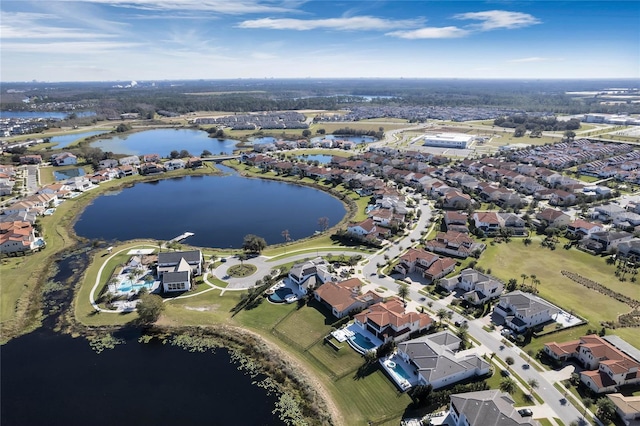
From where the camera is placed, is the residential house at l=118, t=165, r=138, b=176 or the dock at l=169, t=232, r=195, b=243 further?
the residential house at l=118, t=165, r=138, b=176

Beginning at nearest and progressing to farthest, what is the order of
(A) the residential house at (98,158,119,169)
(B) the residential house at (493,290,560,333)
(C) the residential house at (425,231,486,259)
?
(B) the residential house at (493,290,560,333), (C) the residential house at (425,231,486,259), (A) the residential house at (98,158,119,169)

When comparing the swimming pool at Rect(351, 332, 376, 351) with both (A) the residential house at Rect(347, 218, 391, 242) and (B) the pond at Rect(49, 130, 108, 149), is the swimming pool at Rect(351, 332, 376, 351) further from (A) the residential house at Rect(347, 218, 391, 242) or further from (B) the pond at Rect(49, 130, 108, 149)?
(B) the pond at Rect(49, 130, 108, 149)

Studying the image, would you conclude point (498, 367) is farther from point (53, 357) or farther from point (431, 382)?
point (53, 357)

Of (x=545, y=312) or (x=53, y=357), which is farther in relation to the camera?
(x=545, y=312)

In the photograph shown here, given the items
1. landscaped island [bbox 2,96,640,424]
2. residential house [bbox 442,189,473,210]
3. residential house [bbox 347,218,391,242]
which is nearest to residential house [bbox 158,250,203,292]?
landscaped island [bbox 2,96,640,424]

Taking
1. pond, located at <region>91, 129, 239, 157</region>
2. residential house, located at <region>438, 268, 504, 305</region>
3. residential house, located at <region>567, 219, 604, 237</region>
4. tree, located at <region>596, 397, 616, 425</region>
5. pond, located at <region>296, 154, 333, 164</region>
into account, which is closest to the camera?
tree, located at <region>596, 397, 616, 425</region>

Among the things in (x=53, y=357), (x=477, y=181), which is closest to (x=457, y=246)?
(x=477, y=181)

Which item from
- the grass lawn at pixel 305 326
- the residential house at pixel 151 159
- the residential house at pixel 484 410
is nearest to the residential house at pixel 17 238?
the grass lawn at pixel 305 326
